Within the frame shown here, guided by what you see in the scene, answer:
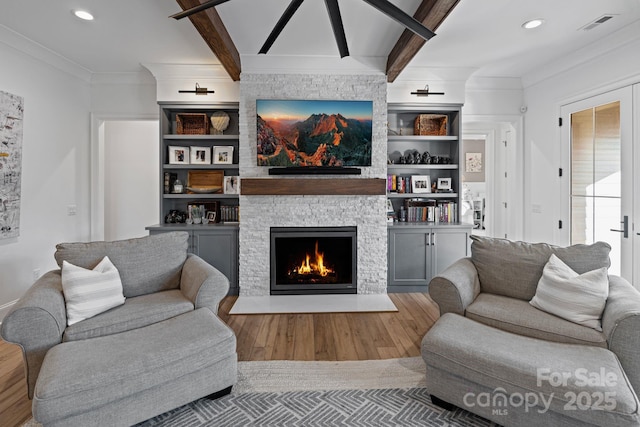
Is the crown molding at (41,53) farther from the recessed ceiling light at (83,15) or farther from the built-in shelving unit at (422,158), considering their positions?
the built-in shelving unit at (422,158)

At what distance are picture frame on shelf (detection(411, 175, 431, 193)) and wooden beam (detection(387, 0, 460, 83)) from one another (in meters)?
1.26

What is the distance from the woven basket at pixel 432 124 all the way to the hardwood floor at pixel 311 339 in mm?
2169

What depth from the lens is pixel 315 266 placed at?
421cm

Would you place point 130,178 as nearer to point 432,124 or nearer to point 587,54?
point 432,124

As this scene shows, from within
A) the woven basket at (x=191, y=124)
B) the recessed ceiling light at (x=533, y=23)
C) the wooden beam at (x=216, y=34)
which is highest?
the recessed ceiling light at (x=533, y=23)

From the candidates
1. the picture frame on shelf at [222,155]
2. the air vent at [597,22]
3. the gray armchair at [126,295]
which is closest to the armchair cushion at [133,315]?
the gray armchair at [126,295]

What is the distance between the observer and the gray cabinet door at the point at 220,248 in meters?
4.12

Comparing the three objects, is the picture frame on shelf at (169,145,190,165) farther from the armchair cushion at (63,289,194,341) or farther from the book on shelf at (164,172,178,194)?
the armchair cushion at (63,289,194,341)

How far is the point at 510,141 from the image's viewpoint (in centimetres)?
500

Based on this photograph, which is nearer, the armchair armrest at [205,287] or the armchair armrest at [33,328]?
the armchair armrest at [33,328]

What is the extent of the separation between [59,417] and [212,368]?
2.30 ft

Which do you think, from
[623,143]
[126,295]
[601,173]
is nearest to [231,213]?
[126,295]

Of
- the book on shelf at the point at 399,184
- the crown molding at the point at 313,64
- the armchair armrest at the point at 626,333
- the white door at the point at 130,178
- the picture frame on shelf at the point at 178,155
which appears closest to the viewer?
the armchair armrest at the point at 626,333

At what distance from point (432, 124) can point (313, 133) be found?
162cm
